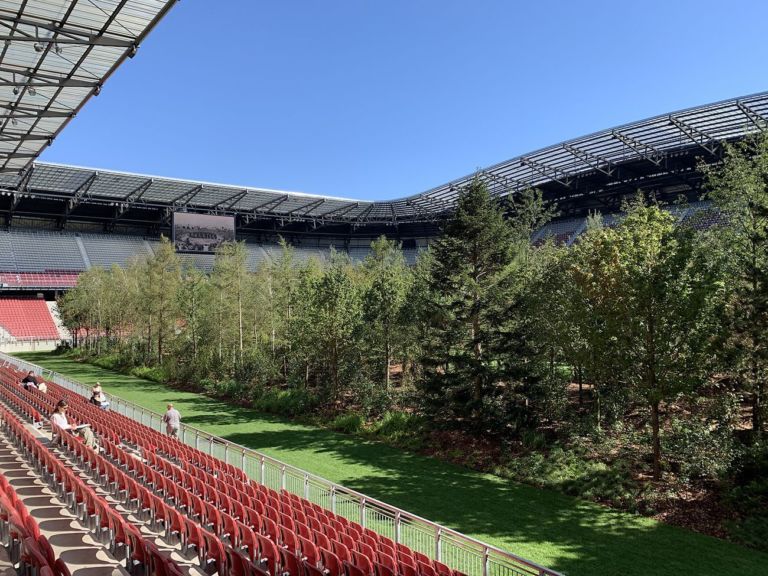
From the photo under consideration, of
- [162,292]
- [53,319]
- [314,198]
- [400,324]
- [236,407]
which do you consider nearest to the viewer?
[400,324]

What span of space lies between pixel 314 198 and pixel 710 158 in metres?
52.6

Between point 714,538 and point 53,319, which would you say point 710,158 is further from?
point 53,319

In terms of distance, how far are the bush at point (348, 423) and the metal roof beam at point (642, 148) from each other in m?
41.4

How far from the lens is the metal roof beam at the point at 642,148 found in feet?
171

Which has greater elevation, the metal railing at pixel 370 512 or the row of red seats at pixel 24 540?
the row of red seats at pixel 24 540

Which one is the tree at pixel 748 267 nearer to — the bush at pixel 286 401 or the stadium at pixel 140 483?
the stadium at pixel 140 483

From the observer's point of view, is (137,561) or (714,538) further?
(714,538)

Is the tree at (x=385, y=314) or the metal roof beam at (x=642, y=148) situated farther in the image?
the metal roof beam at (x=642, y=148)

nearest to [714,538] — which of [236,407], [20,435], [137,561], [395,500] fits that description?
[395,500]

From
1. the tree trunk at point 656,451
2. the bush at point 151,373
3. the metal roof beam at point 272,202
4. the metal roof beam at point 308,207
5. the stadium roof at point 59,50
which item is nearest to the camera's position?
the stadium roof at point 59,50

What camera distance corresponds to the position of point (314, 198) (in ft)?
272

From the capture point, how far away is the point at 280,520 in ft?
29.9

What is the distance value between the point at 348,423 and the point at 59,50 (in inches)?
659

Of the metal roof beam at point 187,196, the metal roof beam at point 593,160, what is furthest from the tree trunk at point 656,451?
the metal roof beam at point 187,196
